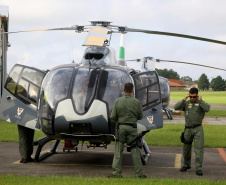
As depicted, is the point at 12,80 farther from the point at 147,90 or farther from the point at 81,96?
the point at 147,90

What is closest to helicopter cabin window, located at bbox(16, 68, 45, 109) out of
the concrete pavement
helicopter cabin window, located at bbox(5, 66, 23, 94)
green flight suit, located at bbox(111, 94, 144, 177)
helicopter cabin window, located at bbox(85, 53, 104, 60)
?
helicopter cabin window, located at bbox(5, 66, 23, 94)

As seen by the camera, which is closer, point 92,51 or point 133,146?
point 133,146

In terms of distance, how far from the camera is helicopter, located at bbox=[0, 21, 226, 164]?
30.7 ft

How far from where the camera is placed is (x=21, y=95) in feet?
35.5

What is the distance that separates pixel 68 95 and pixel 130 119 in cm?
164

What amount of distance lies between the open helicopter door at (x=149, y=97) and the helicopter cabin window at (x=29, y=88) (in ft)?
7.99

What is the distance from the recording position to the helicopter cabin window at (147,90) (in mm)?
10594

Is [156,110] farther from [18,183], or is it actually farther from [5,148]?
[5,148]

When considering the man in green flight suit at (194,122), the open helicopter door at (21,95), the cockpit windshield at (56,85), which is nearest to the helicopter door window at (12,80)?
the open helicopter door at (21,95)

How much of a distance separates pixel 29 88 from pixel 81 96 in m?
1.86

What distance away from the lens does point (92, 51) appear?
36.5 feet

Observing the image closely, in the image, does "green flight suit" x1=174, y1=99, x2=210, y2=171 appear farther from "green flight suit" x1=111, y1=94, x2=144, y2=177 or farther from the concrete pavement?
"green flight suit" x1=111, y1=94, x2=144, y2=177

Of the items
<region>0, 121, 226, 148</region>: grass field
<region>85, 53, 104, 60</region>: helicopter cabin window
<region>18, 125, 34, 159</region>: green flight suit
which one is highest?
<region>85, 53, 104, 60</region>: helicopter cabin window

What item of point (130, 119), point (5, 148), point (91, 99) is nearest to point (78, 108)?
point (91, 99)
